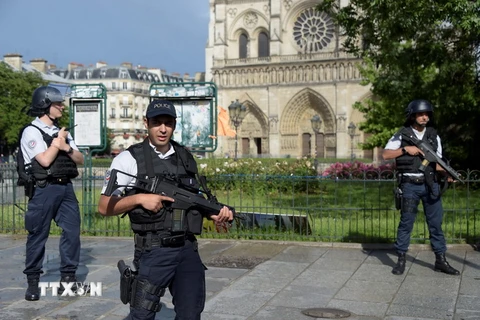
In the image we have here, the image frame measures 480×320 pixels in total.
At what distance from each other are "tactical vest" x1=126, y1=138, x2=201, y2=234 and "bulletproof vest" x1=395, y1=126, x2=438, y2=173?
3.27m

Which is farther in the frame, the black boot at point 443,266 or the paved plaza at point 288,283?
the black boot at point 443,266

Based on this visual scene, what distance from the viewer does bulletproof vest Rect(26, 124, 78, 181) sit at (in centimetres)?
517

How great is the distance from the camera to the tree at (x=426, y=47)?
34.5 ft

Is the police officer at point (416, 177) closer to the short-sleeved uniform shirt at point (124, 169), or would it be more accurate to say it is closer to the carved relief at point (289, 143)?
the short-sleeved uniform shirt at point (124, 169)

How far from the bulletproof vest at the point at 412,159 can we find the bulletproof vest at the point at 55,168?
3226 millimetres

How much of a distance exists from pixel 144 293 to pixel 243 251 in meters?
4.60

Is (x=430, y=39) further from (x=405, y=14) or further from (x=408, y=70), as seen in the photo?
(x=405, y=14)

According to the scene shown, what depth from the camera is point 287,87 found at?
4806 centimetres

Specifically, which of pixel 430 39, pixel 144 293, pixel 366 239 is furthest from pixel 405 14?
pixel 144 293

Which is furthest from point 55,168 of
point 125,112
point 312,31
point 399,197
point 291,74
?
point 125,112

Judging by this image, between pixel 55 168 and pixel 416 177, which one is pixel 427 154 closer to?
pixel 416 177

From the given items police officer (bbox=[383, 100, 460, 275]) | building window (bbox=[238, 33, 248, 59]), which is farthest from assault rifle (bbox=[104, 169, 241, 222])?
building window (bbox=[238, 33, 248, 59])

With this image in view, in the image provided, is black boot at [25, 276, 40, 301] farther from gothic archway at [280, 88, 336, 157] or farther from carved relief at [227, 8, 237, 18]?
carved relief at [227, 8, 237, 18]

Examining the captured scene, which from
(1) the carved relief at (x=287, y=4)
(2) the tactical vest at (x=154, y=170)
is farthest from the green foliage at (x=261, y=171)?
(1) the carved relief at (x=287, y=4)
